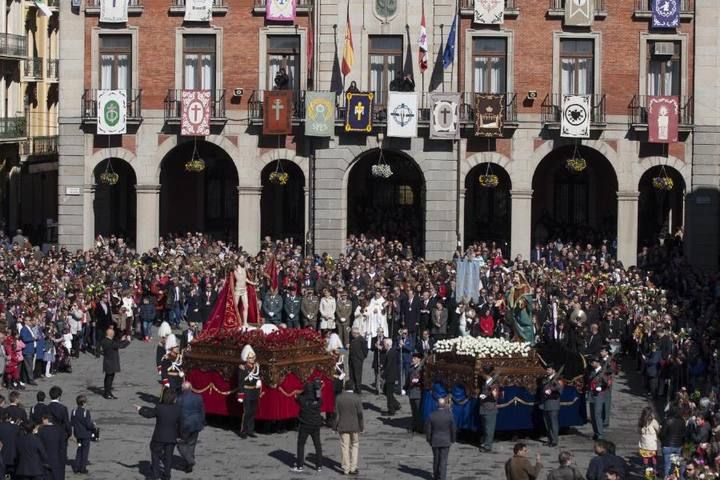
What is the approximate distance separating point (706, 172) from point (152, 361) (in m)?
21.8

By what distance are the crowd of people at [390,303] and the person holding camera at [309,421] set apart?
349 centimetres

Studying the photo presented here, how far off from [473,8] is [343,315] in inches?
626

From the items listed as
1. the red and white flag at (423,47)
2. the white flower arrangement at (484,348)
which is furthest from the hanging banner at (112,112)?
the white flower arrangement at (484,348)

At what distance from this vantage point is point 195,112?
2299 inches

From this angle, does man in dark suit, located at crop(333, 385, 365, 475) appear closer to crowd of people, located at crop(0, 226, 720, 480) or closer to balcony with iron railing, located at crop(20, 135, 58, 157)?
crowd of people, located at crop(0, 226, 720, 480)

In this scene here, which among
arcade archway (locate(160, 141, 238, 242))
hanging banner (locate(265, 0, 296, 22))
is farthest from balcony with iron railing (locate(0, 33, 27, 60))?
hanging banner (locate(265, 0, 296, 22))

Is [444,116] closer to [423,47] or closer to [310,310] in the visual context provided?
[423,47]

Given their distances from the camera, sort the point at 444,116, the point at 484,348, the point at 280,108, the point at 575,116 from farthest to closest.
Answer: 1. the point at 280,108
2. the point at 575,116
3. the point at 444,116
4. the point at 484,348

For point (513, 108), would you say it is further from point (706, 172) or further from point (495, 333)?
point (495, 333)

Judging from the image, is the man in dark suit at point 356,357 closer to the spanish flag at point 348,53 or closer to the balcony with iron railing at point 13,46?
the spanish flag at point 348,53

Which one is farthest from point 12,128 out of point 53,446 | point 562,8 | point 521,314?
point 53,446

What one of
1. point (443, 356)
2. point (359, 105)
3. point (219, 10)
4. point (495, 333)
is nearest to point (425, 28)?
point (359, 105)

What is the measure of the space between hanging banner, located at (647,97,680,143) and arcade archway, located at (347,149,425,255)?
8099mm

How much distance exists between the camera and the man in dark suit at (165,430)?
3006 cm
